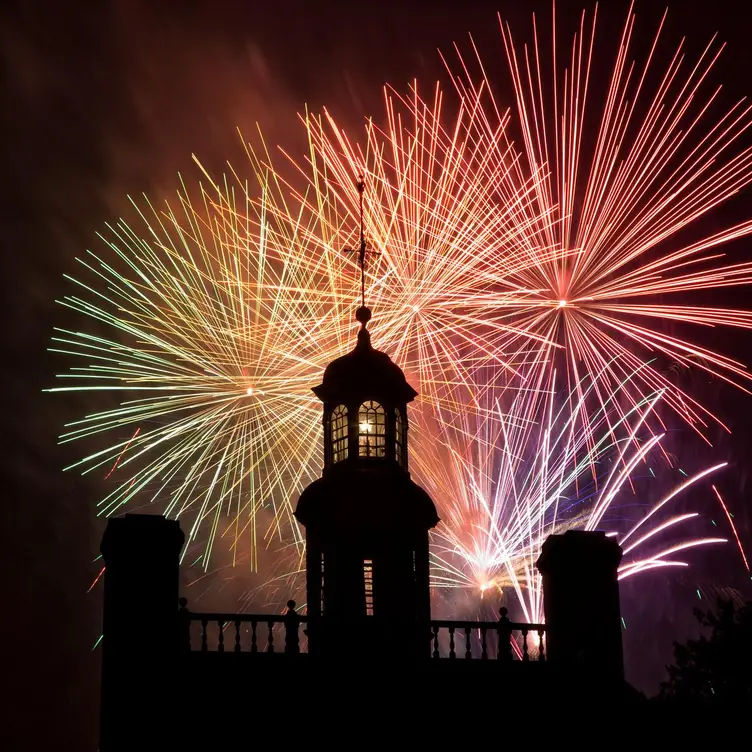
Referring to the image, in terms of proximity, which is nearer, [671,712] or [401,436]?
[671,712]

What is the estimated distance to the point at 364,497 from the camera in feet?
87.8

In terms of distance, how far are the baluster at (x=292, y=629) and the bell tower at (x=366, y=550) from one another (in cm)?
43

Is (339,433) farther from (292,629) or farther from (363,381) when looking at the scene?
(292,629)

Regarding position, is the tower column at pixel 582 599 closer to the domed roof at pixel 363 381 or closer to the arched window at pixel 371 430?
the arched window at pixel 371 430

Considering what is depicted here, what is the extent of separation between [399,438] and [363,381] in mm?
1275

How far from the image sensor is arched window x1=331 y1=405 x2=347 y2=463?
2764 centimetres

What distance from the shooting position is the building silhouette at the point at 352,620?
2386cm

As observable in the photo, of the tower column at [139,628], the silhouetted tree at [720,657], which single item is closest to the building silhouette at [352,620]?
the tower column at [139,628]

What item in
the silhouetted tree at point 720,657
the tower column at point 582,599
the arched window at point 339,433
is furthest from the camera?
the silhouetted tree at point 720,657

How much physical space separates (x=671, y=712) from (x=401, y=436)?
7.20 metres

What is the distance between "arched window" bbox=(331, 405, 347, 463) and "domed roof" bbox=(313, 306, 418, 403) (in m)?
0.22

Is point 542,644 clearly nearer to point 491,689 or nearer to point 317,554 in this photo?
point 491,689

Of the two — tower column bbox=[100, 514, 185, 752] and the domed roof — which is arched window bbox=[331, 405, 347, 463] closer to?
the domed roof

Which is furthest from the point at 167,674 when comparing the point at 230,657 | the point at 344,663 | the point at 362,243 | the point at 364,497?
the point at 362,243
